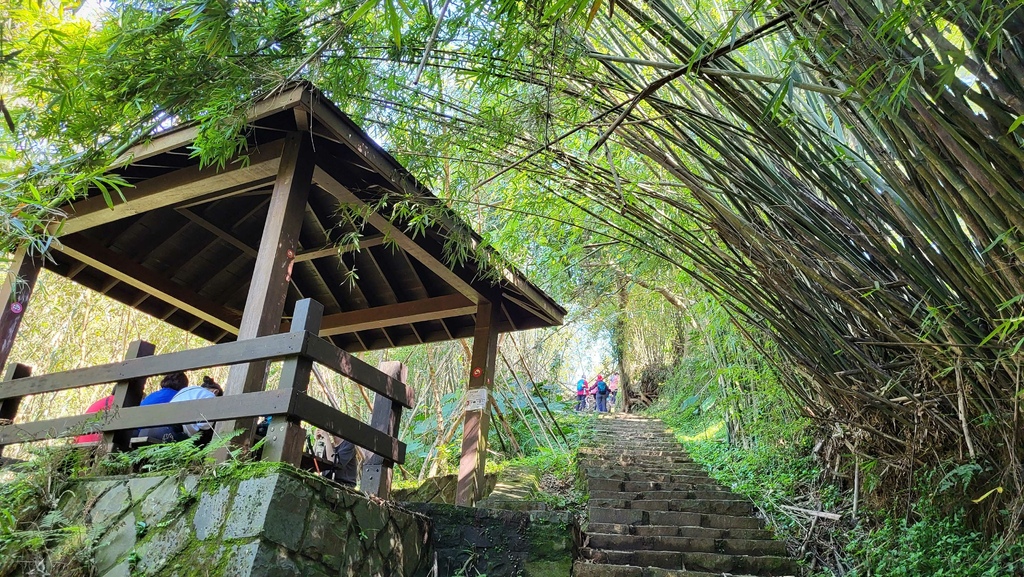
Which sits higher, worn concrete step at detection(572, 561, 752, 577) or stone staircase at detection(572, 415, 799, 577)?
stone staircase at detection(572, 415, 799, 577)

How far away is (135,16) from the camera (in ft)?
8.75

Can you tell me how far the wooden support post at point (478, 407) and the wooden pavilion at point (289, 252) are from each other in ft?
0.03

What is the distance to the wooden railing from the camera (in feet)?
9.15

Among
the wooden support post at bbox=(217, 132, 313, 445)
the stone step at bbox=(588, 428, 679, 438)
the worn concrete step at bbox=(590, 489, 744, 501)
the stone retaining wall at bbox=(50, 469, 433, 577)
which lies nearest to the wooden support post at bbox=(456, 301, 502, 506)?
the worn concrete step at bbox=(590, 489, 744, 501)

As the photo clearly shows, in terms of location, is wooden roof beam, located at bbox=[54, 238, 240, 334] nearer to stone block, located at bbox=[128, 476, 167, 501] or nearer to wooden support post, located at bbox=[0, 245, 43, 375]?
wooden support post, located at bbox=[0, 245, 43, 375]

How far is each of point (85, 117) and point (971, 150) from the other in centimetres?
351

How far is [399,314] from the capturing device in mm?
5500

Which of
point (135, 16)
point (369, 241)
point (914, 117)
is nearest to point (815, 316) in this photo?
point (914, 117)

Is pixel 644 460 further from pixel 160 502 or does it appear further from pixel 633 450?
pixel 160 502

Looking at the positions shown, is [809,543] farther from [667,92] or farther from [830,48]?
[830,48]

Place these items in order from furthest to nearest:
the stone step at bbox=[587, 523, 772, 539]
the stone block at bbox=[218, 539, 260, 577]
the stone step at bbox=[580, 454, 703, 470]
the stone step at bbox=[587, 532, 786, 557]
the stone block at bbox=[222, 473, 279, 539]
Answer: the stone step at bbox=[580, 454, 703, 470] → the stone step at bbox=[587, 523, 772, 539] → the stone step at bbox=[587, 532, 786, 557] → the stone block at bbox=[222, 473, 279, 539] → the stone block at bbox=[218, 539, 260, 577]

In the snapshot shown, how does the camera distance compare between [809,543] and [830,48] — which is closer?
[830,48]

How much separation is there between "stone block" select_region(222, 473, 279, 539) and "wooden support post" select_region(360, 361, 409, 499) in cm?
99

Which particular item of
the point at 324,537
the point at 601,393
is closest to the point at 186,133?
the point at 324,537
